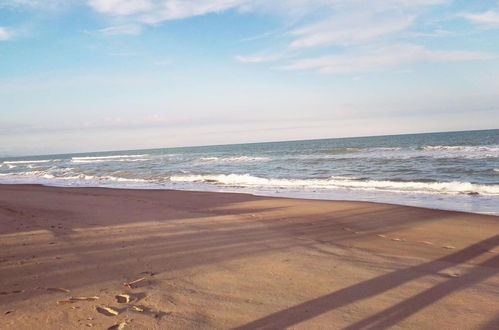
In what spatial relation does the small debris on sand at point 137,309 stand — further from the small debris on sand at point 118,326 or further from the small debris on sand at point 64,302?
the small debris on sand at point 64,302

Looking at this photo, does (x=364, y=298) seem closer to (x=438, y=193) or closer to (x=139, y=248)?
(x=139, y=248)

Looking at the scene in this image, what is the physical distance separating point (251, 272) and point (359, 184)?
1262 centimetres

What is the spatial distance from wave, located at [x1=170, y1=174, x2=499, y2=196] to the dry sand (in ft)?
17.8

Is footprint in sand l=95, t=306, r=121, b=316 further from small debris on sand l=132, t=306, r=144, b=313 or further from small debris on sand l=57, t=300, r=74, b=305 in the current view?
small debris on sand l=57, t=300, r=74, b=305

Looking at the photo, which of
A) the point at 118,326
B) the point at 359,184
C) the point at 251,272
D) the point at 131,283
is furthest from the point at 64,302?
the point at 359,184

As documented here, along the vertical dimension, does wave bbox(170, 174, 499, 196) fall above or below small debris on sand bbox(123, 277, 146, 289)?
below

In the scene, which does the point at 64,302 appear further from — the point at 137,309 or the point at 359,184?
the point at 359,184

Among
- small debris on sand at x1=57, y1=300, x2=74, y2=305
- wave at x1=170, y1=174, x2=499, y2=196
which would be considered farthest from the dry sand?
wave at x1=170, y1=174, x2=499, y2=196

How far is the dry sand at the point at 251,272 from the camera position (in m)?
3.29

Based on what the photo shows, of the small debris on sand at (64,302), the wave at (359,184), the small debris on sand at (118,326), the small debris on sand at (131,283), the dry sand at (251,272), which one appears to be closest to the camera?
the small debris on sand at (118,326)

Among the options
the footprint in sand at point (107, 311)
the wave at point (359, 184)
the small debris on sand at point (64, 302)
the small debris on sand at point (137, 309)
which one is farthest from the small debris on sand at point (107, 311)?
the wave at point (359, 184)

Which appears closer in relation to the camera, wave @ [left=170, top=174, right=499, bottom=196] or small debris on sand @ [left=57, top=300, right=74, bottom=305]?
small debris on sand @ [left=57, top=300, right=74, bottom=305]

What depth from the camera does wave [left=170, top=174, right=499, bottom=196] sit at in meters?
13.3

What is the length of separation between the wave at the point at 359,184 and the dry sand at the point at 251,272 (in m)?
5.42
